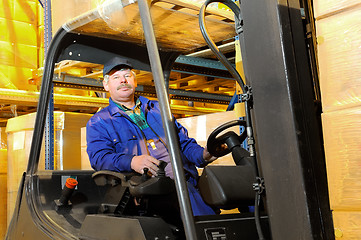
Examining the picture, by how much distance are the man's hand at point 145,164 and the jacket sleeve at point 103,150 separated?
0.26ft

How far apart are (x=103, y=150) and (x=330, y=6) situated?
1919 millimetres

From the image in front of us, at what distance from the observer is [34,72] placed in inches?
242

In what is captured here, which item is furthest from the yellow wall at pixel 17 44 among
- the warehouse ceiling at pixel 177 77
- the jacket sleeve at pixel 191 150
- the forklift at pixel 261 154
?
the forklift at pixel 261 154

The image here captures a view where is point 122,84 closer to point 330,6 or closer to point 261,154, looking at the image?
point 261,154

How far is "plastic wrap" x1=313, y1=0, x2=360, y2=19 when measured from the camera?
151 centimetres

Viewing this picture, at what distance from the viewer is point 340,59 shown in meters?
1.55

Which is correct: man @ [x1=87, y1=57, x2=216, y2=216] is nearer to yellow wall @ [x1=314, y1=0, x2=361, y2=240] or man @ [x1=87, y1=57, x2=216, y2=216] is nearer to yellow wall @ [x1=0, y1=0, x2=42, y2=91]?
yellow wall @ [x1=314, y1=0, x2=361, y2=240]

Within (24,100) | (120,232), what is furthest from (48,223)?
(24,100)

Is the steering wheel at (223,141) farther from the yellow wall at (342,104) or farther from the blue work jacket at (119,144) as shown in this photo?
the yellow wall at (342,104)

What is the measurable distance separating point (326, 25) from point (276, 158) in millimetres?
518

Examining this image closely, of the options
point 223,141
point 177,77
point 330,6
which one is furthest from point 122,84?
point 177,77

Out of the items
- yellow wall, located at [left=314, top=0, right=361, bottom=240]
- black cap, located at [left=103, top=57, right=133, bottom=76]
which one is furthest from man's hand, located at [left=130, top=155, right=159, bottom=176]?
yellow wall, located at [left=314, top=0, right=361, bottom=240]

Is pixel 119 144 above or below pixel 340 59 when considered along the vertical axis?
below

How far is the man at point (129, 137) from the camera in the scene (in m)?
3.00
